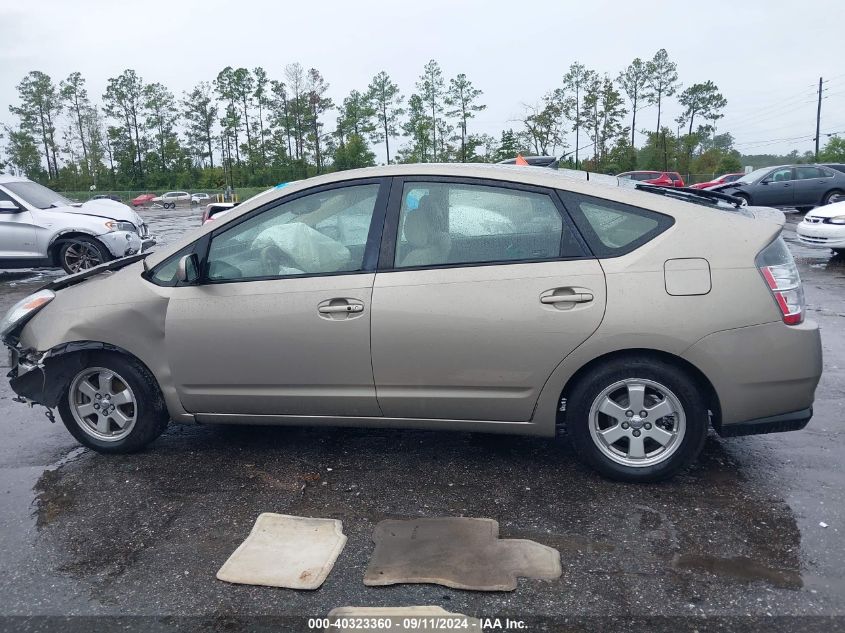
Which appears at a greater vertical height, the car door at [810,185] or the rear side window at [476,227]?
the rear side window at [476,227]

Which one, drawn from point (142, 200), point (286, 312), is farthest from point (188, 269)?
point (142, 200)

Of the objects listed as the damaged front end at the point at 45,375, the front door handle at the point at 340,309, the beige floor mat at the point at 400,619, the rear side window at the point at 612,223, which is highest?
the rear side window at the point at 612,223

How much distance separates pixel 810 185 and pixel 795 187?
44cm

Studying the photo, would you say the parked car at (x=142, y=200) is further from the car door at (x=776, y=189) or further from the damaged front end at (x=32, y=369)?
the damaged front end at (x=32, y=369)

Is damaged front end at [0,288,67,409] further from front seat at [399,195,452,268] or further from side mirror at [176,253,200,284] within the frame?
front seat at [399,195,452,268]

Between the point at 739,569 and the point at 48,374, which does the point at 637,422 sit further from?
the point at 48,374

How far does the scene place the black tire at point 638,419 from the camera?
11.9ft

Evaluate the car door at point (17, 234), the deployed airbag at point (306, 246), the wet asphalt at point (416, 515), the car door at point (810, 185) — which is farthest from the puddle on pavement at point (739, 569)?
the car door at point (810, 185)

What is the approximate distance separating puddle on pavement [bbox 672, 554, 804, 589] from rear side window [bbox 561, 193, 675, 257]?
4.90 ft

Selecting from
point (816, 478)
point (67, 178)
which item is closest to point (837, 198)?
point (816, 478)

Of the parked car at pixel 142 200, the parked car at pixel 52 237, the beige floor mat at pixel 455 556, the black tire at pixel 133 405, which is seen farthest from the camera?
the parked car at pixel 142 200

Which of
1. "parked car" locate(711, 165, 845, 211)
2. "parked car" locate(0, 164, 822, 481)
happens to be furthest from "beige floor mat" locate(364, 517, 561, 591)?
"parked car" locate(711, 165, 845, 211)

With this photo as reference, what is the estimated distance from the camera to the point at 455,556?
3182 millimetres

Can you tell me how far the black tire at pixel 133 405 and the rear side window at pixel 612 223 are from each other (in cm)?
262
